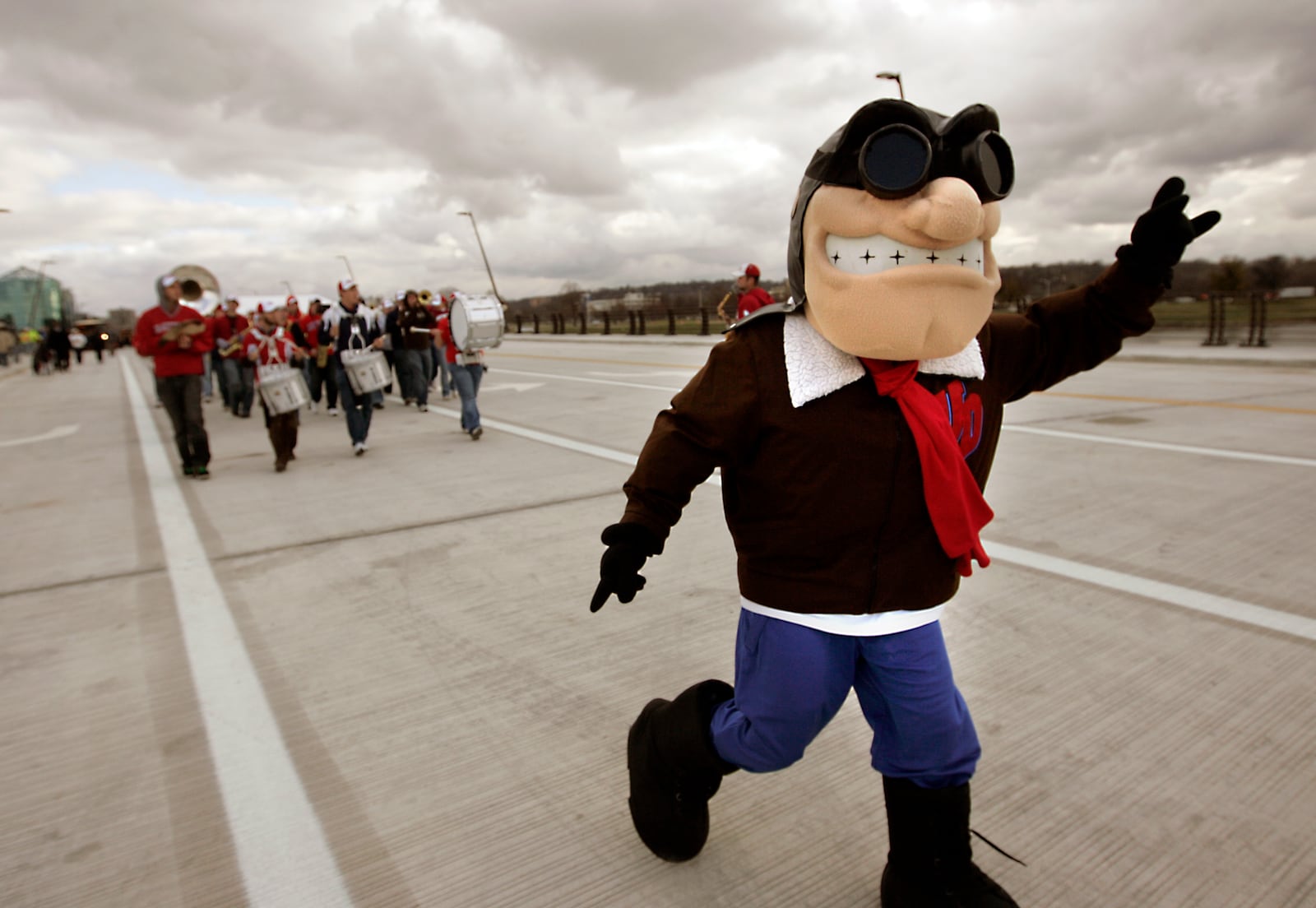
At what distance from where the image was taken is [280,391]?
752 centimetres

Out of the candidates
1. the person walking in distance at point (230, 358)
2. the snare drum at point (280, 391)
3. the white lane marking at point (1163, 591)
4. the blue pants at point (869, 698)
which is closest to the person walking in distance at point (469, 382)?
the snare drum at point (280, 391)

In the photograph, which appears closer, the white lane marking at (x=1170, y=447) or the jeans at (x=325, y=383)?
the white lane marking at (x=1170, y=447)

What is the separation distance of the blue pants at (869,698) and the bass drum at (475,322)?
7567mm

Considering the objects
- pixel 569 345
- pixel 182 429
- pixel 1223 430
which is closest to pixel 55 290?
pixel 569 345

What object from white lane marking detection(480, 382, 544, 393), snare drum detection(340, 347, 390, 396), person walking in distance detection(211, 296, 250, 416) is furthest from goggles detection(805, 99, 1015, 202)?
white lane marking detection(480, 382, 544, 393)

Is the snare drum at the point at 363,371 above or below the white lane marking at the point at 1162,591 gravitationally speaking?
above

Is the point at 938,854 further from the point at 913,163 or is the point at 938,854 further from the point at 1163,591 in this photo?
the point at 1163,591

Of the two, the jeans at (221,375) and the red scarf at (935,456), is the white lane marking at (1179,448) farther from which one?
the jeans at (221,375)

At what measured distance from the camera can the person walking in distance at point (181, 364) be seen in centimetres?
719

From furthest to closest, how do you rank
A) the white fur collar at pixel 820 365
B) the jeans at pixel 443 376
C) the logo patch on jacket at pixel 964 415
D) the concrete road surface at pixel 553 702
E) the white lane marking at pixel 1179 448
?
the jeans at pixel 443 376, the white lane marking at pixel 1179 448, the concrete road surface at pixel 553 702, the logo patch on jacket at pixel 964 415, the white fur collar at pixel 820 365

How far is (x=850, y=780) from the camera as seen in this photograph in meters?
→ 2.47

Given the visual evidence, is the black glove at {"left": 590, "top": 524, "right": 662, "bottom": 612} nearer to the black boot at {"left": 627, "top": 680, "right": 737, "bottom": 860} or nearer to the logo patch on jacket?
the black boot at {"left": 627, "top": 680, "right": 737, "bottom": 860}

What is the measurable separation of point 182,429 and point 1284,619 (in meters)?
7.92

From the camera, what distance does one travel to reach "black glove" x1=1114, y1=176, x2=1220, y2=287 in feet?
6.36
